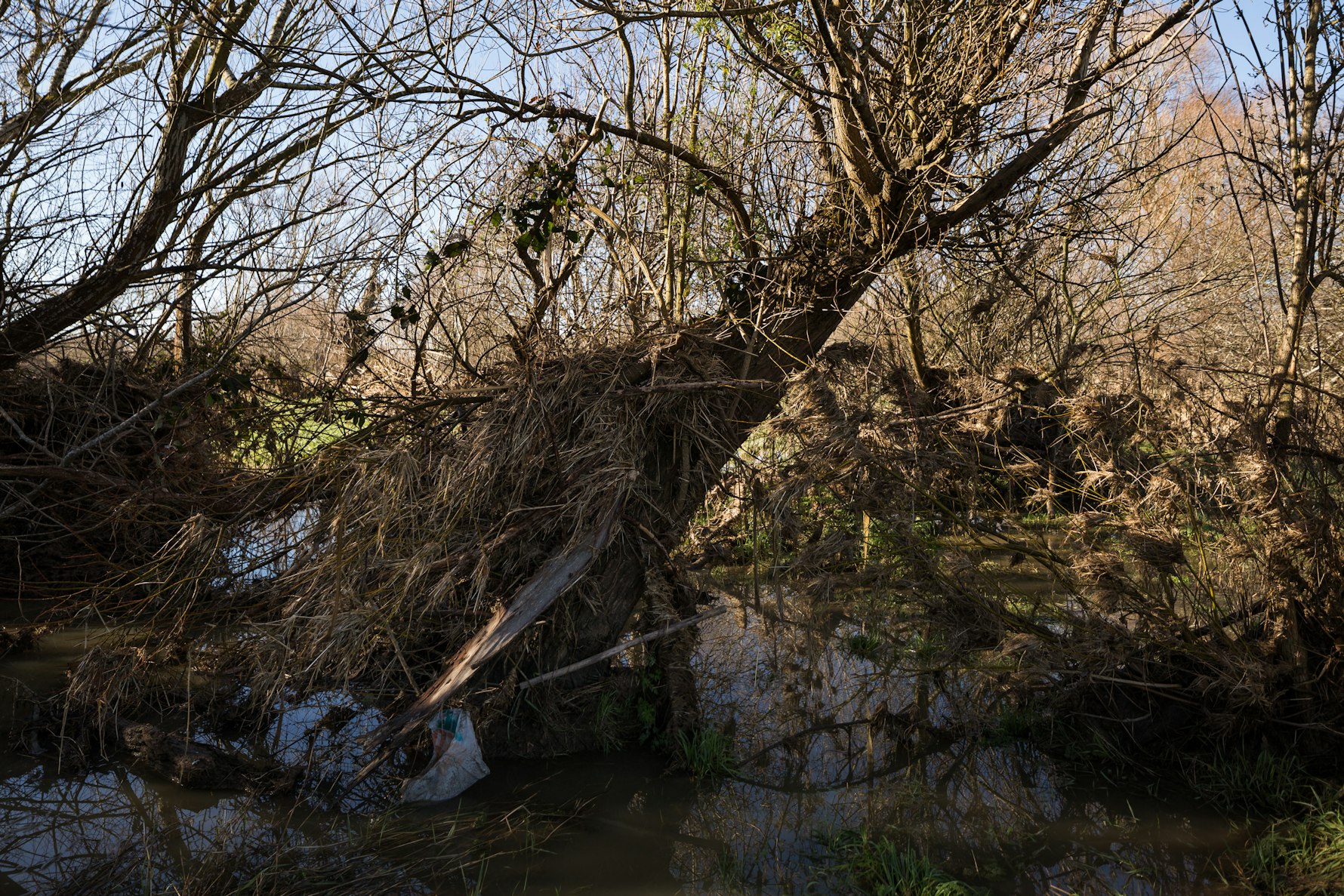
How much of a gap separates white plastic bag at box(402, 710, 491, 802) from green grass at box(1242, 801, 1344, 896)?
3471mm

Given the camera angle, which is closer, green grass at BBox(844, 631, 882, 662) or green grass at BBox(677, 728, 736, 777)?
green grass at BBox(677, 728, 736, 777)

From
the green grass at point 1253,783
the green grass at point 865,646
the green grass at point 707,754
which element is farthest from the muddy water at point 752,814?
the green grass at point 865,646

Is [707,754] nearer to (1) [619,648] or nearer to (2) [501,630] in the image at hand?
(1) [619,648]

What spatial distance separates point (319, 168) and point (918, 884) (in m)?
5.30

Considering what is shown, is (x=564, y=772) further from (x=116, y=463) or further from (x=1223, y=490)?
(x=116, y=463)

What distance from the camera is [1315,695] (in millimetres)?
4391

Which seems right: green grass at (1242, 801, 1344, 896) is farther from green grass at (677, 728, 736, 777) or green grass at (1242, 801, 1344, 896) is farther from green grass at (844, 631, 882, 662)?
green grass at (844, 631, 882, 662)

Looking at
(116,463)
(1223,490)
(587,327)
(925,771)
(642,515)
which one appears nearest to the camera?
(1223,490)

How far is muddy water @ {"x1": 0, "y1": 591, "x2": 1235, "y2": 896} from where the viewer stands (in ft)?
12.7

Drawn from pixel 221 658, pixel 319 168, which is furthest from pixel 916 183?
pixel 221 658

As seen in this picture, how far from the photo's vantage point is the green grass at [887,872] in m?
3.69

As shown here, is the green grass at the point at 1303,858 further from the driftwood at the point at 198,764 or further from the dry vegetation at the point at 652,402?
the driftwood at the point at 198,764

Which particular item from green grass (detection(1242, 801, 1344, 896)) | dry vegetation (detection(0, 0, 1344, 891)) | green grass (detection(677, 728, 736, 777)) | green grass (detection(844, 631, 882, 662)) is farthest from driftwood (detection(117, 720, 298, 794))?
green grass (detection(1242, 801, 1344, 896))

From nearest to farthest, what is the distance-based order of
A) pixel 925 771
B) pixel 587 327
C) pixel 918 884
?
1. pixel 918 884
2. pixel 925 771
3. pixel 587 327
